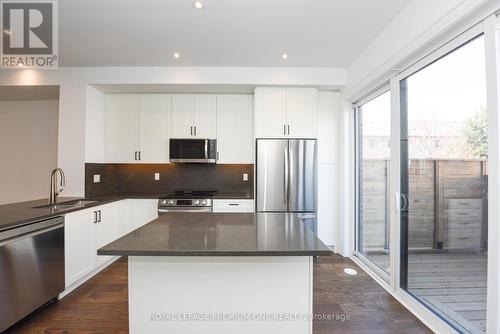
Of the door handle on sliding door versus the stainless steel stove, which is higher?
the door handle on sliding door

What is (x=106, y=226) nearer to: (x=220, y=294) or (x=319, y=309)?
(x=220, y=294)

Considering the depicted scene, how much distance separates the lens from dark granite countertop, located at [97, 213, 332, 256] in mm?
1261

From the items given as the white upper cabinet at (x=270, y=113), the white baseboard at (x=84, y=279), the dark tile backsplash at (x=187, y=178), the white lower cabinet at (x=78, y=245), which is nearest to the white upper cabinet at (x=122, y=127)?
the dark tile backsplash at (x=187, y=178)

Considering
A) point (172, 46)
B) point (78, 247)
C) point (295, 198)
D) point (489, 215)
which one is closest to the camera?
point (489, 215)

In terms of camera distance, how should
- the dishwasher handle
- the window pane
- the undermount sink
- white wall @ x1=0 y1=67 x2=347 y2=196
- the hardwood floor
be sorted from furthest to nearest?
white wall @ x1=0 y1=67 x2=347 y2=196
the window pane
the undermount sink
the hardwood floor
the dishwasher handle

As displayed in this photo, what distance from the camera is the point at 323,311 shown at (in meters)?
2.29

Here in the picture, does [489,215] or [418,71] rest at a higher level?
[418,71]

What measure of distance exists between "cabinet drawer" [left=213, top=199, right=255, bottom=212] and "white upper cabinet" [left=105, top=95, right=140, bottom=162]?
158cm

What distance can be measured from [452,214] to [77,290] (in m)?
3.74

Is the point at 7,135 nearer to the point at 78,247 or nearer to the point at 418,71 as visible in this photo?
the point at 78,247

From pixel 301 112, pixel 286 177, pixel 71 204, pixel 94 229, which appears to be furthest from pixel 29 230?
pixel 301 112

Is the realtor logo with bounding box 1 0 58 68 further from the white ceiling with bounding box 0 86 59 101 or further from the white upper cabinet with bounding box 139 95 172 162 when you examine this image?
the white upper cabinet with bounding box 139 95 172 162

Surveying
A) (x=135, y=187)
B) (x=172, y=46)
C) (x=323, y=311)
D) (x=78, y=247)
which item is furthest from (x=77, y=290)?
(x=172, y=46)

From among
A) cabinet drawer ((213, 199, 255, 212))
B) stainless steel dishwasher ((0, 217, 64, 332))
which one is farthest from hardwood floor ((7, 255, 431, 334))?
cabinet drawer ((213, 199, 255, 212))
